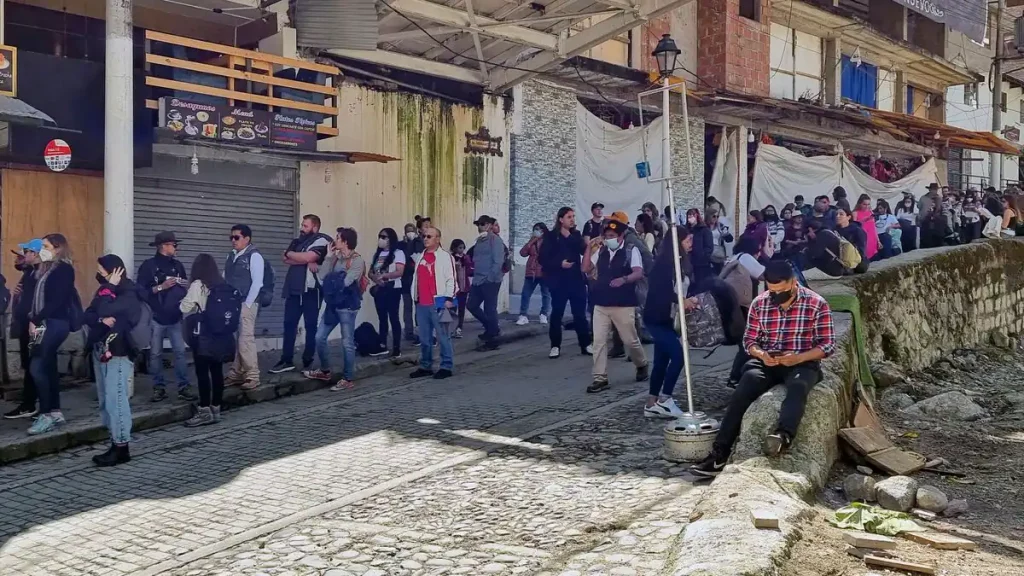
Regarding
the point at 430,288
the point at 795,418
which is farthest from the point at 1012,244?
the point at 795,418

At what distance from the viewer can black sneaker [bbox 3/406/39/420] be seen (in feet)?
28.9

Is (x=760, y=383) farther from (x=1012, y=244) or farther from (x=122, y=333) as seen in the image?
(x=1012, y=244)

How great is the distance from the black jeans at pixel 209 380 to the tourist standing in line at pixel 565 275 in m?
4.46

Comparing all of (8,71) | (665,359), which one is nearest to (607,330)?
(665,359)

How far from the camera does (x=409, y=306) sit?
43.9 feet

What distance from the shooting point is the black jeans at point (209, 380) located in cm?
890

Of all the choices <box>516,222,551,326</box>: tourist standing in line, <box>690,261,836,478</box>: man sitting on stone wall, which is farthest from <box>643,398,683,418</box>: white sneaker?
<box>516,222,551,326</box>: tourist standing in line

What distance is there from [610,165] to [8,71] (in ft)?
37.0

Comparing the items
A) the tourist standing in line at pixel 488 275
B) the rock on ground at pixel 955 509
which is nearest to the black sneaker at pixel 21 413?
the tourist standing in line at pixel 488 275

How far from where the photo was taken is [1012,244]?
15945 mm

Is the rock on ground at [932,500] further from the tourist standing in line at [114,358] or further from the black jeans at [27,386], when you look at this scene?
the black jeans at [27,386]

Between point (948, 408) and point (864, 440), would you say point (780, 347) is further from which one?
point (948, 408)

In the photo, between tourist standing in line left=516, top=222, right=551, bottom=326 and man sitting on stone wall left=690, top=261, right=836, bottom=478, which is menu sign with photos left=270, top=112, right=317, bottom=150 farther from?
man sitting on stone wall left=690, top=261, right=836, bottom=478

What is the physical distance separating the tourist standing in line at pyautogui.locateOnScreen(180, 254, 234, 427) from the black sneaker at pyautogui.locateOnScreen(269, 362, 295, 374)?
180 centimetres
